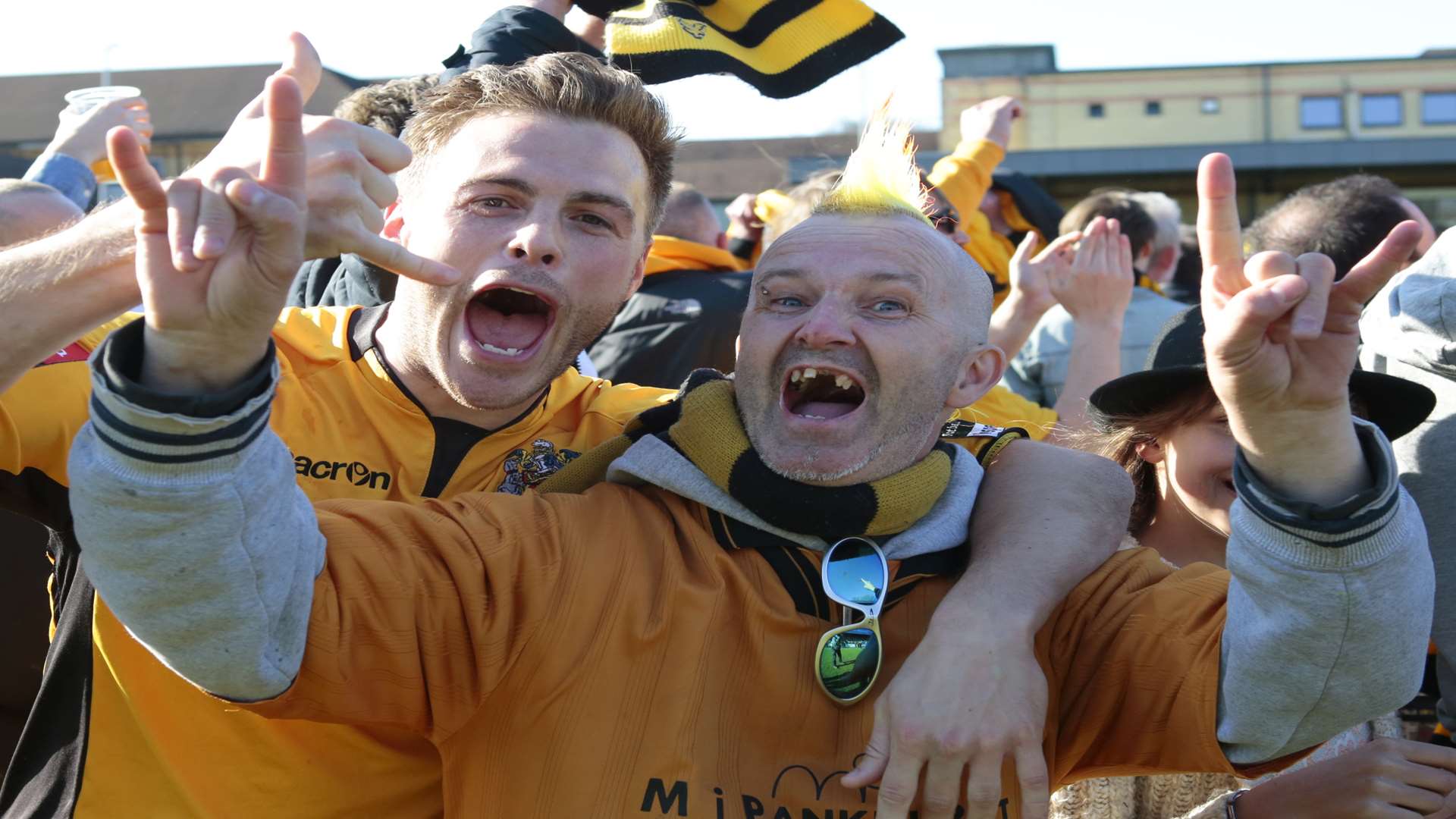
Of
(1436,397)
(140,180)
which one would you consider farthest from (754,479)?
(1436,397)

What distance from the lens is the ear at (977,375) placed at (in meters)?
2.68

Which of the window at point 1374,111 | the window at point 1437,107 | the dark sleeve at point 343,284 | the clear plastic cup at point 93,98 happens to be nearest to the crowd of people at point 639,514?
the dark sleeve at point 343,284

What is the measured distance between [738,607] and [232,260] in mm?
959

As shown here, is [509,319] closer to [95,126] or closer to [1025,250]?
[1025,250]

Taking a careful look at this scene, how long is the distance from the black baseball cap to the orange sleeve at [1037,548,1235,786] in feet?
2.39

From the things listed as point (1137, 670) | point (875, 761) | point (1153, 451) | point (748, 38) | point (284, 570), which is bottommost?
point (875, 761)

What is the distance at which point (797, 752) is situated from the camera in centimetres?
212

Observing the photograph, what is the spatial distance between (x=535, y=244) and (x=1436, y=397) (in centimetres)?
200

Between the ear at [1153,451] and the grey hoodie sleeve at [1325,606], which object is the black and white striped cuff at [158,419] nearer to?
the grey hoodie sleeve at [1325,606]

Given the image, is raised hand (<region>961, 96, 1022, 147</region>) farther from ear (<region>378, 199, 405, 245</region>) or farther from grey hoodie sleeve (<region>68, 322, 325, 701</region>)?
grey hoodie sleeve (<region>68, 322, 325, 701</region>)

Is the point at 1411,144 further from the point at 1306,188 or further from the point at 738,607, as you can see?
the point at 738,607

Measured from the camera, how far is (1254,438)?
1.85 meters

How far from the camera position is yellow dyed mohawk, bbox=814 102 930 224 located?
273 centimetres

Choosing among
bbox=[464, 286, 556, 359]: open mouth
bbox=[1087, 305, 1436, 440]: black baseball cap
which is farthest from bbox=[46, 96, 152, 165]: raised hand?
bbox=[1087, 305, 1436, 440]: black baseball cap
